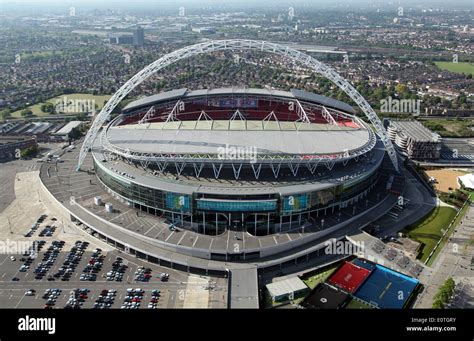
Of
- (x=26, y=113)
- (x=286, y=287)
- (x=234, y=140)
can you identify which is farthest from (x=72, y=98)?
(x=286, y=287)

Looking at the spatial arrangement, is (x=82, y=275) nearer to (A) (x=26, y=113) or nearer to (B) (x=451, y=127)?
(A) (x=26, y=113)

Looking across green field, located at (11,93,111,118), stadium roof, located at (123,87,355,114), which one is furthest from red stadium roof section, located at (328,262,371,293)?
green field, located at (11,93,111,118)

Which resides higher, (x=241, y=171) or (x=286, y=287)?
(x=241, y=171)

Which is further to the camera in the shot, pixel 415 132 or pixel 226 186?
pixel 415 132

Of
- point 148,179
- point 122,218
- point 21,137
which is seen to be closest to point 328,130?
point 148,179

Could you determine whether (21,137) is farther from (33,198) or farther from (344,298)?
(344,298)

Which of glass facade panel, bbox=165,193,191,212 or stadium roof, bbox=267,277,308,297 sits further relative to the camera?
glass facade panel, bbox=165,193,191,212

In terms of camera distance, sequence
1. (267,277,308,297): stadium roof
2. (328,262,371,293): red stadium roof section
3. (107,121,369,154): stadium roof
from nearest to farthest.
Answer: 1. (267,277,308,297): stadium roof
2. (328,262,371,293): red stadium roof section
3. (107,121,369,154): stadium roof

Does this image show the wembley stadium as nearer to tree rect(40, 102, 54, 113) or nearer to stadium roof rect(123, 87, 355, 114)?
stadium roof rect(123, 87, 355, 114)
